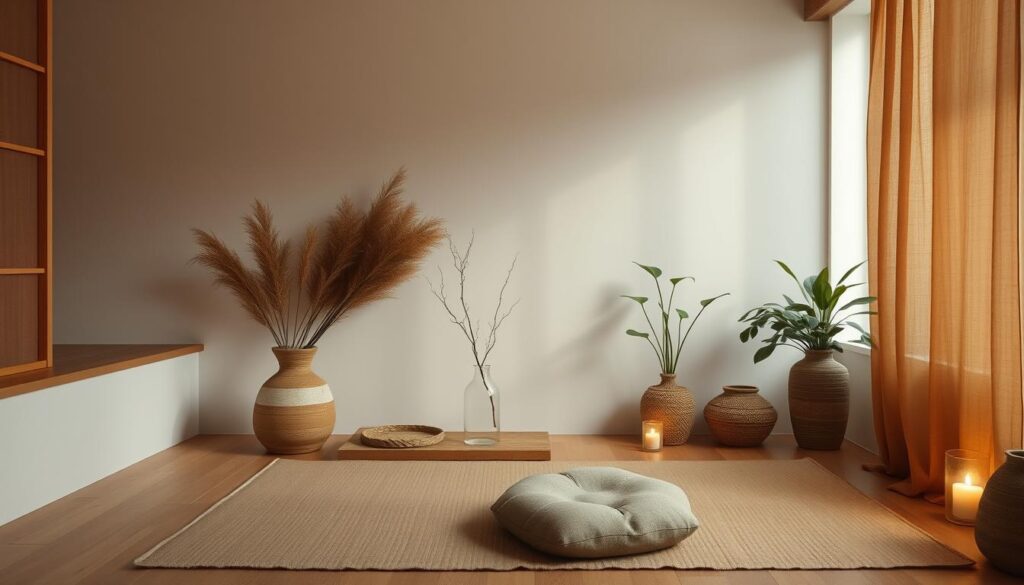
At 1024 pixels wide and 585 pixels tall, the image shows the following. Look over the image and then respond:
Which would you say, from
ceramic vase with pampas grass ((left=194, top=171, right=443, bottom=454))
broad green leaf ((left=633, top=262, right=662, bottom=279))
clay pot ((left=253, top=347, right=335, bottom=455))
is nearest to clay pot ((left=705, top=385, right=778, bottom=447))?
broad green leaf ((left=633, top=262, right=662, bottom=279))

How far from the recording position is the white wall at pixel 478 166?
171 inches

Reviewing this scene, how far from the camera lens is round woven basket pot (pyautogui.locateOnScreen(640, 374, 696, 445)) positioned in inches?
159

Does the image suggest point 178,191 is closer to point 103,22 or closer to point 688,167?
point 103,22

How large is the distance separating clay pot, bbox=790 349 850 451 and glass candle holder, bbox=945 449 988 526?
1.12 meters

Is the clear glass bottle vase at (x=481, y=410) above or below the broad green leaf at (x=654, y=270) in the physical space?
below

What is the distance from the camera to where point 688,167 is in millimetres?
4332

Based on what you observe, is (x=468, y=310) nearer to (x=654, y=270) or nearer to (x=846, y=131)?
(x=654, y=270)

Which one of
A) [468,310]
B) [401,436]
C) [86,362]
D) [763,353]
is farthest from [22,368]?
[763,353]

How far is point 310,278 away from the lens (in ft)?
14.0

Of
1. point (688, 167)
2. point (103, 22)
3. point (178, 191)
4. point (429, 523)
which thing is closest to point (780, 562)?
point (429, 523)

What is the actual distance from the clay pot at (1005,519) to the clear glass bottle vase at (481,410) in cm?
197

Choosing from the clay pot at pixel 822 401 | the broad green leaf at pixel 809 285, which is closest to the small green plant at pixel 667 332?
the broad green leaf at pixel 809 285

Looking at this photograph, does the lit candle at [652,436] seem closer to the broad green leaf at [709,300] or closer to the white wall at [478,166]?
the white wall at [478,166]

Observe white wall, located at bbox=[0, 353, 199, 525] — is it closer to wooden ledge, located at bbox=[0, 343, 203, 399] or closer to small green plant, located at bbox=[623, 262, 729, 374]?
wooden ledge, located at bbox=[0, 343, 203, 399]
